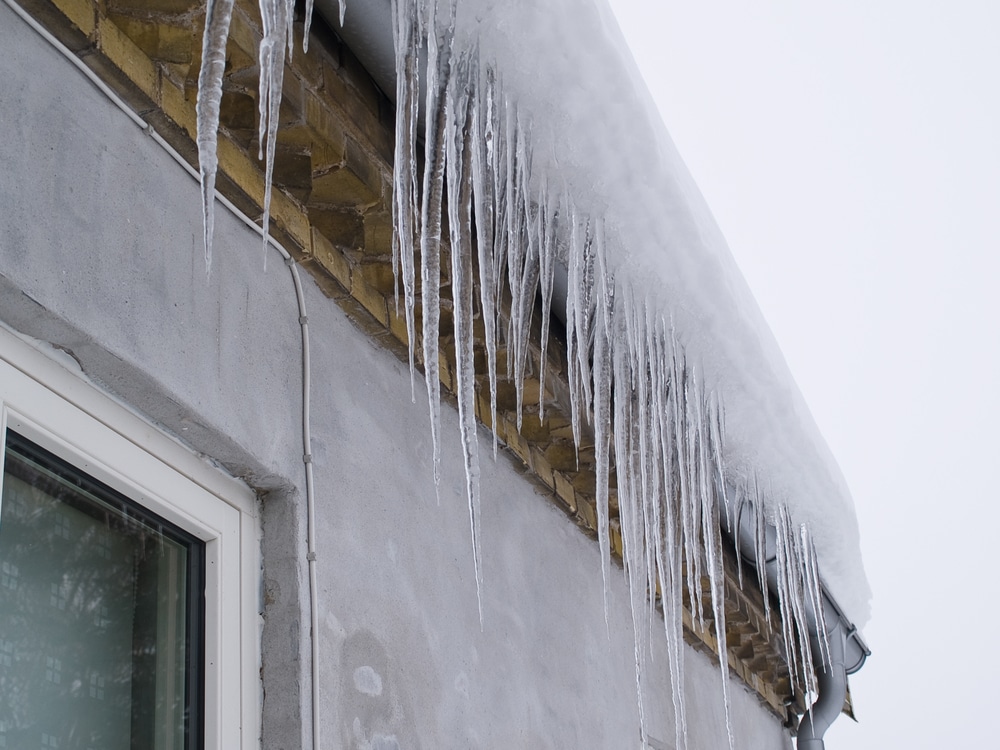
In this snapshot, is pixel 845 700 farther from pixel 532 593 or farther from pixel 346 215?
pixel 346 215

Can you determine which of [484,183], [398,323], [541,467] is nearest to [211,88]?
[484,183]

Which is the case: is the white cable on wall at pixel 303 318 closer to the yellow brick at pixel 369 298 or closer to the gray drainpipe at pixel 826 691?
the yellow brick at pixel 369 298

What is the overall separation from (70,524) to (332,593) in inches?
19.8

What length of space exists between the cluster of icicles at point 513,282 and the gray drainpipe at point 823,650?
0.13 meters

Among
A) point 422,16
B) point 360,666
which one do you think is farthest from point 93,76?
point 360,666

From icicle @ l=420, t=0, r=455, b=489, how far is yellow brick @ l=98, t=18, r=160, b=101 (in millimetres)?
426

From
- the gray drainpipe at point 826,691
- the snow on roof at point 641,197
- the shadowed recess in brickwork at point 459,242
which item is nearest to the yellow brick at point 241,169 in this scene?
the shadowed recess in brickwork at point 459,242

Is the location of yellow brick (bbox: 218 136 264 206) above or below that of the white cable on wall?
above

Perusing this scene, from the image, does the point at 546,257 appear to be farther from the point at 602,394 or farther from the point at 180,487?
the point at 180,487

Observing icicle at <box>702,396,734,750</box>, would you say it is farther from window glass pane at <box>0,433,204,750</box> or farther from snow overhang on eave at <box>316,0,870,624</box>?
→ window glass pane at <box>0,433,204,750</box>

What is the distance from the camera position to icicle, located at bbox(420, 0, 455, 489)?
6.20ft

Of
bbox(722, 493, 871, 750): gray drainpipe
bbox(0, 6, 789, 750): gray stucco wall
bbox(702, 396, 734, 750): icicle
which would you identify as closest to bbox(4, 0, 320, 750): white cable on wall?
bbox(0, 6, 789, 750): gray stucco wall

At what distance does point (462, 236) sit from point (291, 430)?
446 mm

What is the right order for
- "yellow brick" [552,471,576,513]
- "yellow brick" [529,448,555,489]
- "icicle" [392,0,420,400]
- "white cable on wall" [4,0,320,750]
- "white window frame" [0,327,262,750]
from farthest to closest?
"yellow brick" [552,471,576,513] < "yellow brick" [529,448,555,489] < "icicle" [392,0,420,400] < "white cable on wall" [4,0,320,750] < "white window frame" [0,327,262,750]
